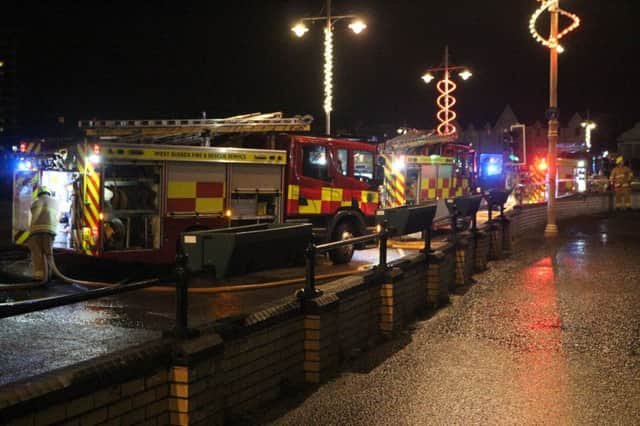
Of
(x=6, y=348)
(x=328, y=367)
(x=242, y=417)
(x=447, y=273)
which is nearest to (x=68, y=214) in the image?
(x=6, y=348)

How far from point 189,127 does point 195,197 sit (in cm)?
171

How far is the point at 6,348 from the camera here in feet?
22.7

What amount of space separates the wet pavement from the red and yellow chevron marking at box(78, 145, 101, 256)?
16.1 feet

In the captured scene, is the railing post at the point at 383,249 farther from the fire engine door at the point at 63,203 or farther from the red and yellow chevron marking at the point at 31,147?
the red and yellow chevron marking at the point at 31,147

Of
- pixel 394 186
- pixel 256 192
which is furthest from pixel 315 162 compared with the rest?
pixel 394 186

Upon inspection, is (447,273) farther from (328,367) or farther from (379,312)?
(328,367)

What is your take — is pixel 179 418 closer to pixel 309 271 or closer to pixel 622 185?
pixel 309 271

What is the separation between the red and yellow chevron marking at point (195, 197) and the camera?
445 inches

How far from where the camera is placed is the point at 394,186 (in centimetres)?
1842

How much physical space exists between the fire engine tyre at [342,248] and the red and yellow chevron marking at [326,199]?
0.38m

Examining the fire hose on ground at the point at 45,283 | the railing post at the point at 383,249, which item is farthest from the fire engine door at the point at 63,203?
the railing post at the point at 383,249

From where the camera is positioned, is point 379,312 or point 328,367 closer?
point 328,367

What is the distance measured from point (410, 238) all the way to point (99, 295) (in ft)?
44.2

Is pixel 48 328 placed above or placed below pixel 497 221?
below
